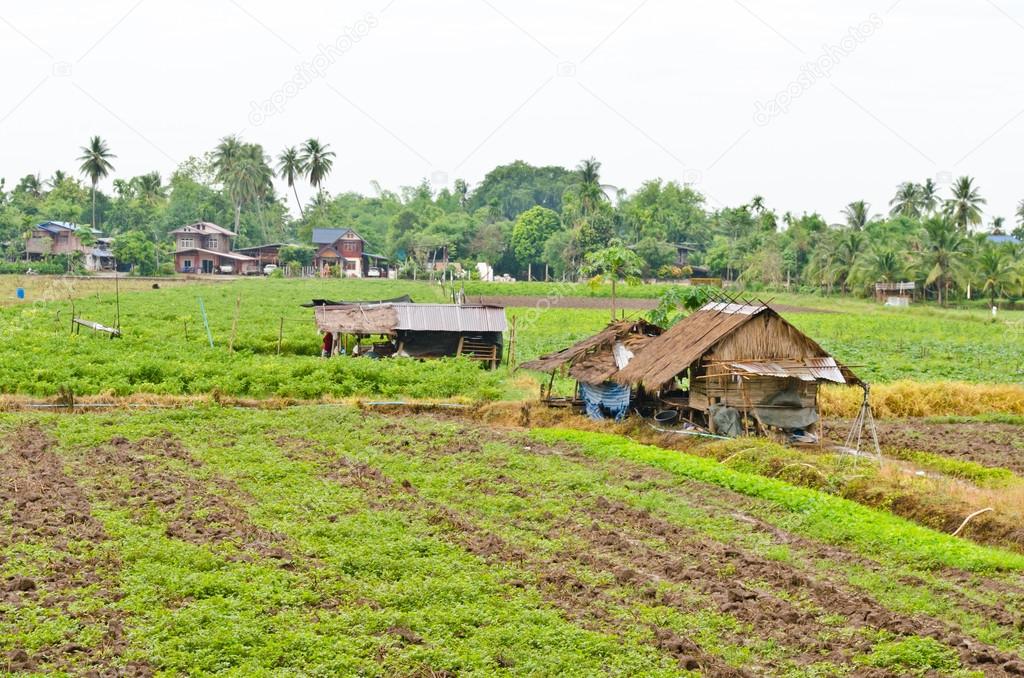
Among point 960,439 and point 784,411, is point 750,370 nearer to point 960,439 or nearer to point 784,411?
point 784,411

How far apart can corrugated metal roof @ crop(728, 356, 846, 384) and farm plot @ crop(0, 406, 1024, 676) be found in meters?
2.98

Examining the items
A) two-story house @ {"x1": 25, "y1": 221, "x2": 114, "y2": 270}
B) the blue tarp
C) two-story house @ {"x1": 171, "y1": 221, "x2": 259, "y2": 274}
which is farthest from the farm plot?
two-story house @ {"x1": 171, "y1": 221, "x2": 259, "y2": 274}

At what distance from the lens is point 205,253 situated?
302 feet

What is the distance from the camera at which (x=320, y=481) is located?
18.2 metres

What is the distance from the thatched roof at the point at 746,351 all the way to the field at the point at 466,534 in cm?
158

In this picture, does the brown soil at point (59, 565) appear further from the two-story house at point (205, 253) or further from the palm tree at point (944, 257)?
the two-story house at point (205, 253)

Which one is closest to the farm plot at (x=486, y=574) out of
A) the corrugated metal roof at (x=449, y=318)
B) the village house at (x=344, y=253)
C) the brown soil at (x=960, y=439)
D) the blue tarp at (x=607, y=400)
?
the blue tarp at (x=607, y=400)

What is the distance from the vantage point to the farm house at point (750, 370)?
22.5m

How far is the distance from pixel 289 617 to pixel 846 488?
1022cm

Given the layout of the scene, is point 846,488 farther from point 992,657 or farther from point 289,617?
point 289,617

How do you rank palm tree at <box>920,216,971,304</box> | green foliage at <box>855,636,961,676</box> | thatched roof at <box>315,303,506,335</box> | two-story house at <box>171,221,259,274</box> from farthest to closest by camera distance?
two-story house at <box>171,221,259,274</box>
palm tree at <box>920,216,971,304</box>
thatched roof at <box>315,303,506,335</box>
green foliage at <box>855,636,961,676</box>

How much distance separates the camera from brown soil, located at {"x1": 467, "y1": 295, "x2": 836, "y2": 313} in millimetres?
63500

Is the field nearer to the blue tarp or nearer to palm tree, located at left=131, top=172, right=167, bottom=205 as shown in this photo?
the blue tarp

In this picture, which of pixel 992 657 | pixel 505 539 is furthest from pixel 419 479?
pixel 992 657
